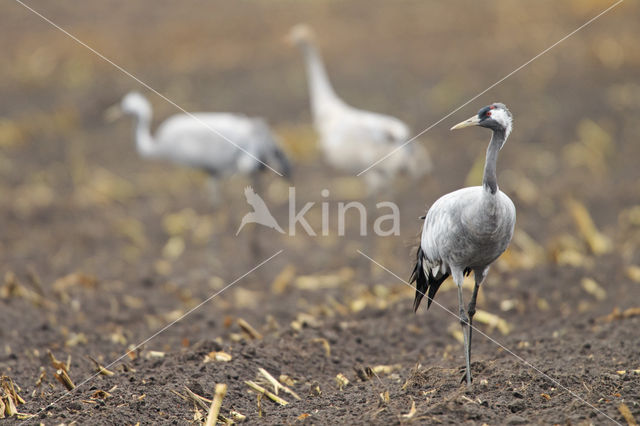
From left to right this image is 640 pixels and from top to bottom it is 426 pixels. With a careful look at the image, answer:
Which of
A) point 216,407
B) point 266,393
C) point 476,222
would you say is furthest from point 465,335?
point 216,407

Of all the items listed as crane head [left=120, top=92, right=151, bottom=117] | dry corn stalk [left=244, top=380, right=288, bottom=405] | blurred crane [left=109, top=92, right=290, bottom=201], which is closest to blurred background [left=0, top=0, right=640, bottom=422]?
blurred crane [left=109, top=92, right=290, bottom=201]

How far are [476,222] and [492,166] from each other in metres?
0.32

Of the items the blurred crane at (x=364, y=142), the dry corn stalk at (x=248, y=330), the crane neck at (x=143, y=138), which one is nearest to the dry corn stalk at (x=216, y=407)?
the dry corn stalk at (x=248, y=330)

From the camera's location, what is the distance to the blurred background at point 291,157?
6754mm

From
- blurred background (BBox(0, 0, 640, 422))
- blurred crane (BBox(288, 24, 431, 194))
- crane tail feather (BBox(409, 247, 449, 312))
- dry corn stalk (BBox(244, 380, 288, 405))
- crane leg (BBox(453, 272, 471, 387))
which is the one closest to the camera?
crane leg (BBox(453, 272, 471, 387))

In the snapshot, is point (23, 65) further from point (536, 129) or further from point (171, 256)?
point (536, 129)

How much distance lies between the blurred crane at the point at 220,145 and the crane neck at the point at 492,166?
5.13m

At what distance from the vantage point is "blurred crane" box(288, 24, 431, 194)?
8742 millimetres

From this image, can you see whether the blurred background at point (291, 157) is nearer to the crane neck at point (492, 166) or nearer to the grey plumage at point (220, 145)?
the grey plumage at point (220, 145)

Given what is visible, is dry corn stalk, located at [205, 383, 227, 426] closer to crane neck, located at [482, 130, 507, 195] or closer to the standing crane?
the standing crane

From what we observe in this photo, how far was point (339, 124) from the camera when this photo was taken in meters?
9.09

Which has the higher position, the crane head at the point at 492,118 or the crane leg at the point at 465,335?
the crane head at the point at 492,118

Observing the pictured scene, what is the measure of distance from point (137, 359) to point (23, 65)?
43.8ft

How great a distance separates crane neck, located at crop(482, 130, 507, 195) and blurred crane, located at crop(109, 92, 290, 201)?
202 inches
